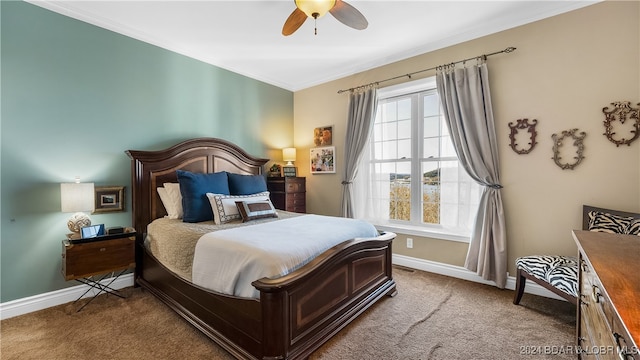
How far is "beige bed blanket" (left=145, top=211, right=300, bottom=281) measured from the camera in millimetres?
2134

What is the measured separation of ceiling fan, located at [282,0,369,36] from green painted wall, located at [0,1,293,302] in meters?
1.84

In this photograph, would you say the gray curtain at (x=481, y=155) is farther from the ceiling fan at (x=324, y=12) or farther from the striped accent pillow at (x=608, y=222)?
the ceiling fan at (x=324, y=12)

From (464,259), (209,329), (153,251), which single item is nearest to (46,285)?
(153,251)

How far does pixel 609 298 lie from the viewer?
793mm

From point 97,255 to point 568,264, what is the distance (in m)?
4.01

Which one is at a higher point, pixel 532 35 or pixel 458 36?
pixel 458 36

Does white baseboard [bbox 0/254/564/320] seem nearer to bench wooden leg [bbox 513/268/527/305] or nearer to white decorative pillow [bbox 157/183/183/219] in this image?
bench wooden leg [bbox 513/268/527/305]

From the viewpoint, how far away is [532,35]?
2.63 m

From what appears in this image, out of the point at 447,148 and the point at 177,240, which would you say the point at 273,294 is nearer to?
the point at 177,240

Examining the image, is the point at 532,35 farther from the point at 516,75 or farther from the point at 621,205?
the point at 621,205

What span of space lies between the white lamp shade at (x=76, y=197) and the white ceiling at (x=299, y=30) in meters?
1.67

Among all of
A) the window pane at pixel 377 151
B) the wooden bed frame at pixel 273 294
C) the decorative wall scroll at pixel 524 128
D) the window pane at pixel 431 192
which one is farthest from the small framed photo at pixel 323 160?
the decorative wall scroll at pixel 524 128

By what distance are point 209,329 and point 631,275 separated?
225 centimetres

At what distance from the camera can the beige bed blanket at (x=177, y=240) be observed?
213 centimetres
